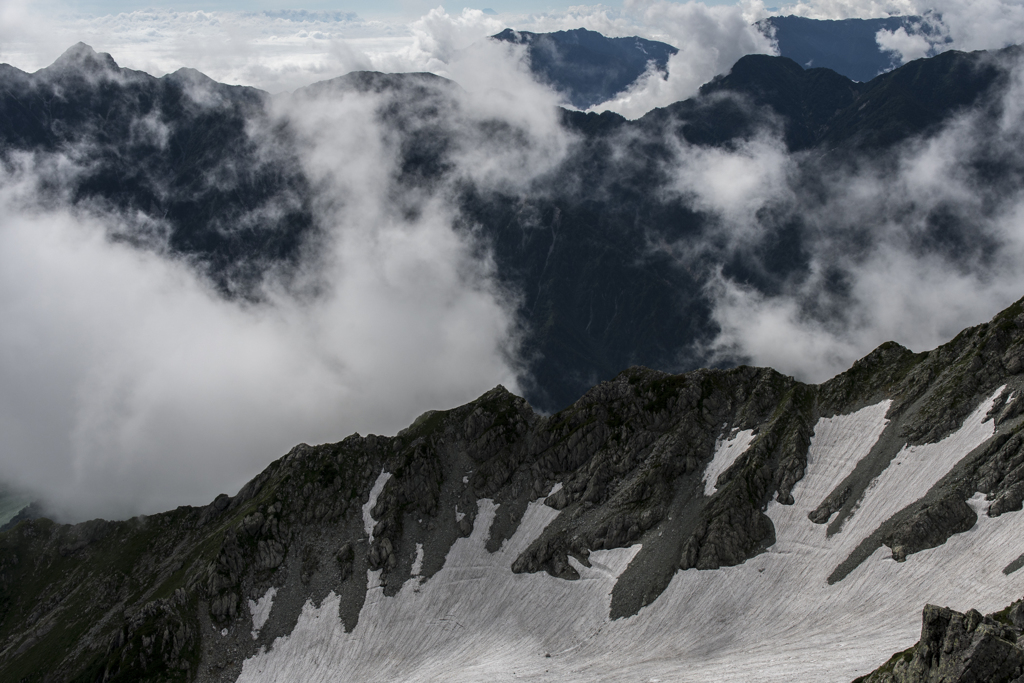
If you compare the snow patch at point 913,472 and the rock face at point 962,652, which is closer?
the rock face at point 962,652

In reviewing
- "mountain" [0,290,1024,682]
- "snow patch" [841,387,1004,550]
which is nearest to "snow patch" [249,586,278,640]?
"mountain" [0,290,1024,682]

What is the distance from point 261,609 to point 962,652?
168 m

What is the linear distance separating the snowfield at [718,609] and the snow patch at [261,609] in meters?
9.03

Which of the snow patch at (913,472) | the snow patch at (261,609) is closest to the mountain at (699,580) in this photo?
the snow patch at (913,472)

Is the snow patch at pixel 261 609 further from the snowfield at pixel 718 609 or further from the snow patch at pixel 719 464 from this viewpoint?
the snow patch at pixel 719 464

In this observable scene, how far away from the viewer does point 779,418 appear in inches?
7869

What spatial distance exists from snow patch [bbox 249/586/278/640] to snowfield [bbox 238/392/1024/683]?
9.03m

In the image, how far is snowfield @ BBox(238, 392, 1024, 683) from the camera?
130000 mm

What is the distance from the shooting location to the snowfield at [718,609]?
13000cm

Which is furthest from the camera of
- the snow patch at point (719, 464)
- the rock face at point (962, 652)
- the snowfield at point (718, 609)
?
the snow patch at point (719, 464)

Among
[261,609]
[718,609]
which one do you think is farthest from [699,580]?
[261,609]

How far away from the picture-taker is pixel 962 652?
75688 mm

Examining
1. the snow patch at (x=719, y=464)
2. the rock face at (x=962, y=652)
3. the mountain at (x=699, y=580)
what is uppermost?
the snow patch at (x=719, y=464)

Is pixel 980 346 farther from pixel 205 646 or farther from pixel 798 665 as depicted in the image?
pixel 205 646
